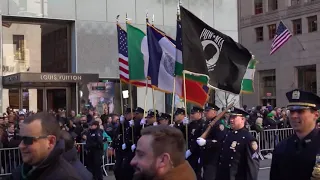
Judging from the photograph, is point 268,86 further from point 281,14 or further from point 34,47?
point 34,47

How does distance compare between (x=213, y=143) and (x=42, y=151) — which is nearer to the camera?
(x=42, y=151)

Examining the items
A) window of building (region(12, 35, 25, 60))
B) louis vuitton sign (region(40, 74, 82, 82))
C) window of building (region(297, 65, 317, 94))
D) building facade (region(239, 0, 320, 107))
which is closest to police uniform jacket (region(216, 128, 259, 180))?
louis vuitton sign (region(40, 74, 82, 82))

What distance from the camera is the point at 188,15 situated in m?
9.48

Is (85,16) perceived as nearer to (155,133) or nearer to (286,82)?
(155,133)

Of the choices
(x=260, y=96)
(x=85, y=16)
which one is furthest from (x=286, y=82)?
(x=85, y=16)

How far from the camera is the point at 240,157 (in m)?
7.30

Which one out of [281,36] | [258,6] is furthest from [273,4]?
[281,36]

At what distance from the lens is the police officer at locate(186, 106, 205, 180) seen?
953cm

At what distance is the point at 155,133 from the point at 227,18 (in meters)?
24.0

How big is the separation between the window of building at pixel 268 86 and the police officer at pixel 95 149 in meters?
39.7

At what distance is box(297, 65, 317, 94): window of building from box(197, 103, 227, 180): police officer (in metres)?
40.0

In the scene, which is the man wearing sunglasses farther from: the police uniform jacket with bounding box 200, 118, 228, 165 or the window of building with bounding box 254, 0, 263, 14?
the window of building with bounding box 254, 0, 263, 14

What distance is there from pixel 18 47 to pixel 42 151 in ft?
63.6

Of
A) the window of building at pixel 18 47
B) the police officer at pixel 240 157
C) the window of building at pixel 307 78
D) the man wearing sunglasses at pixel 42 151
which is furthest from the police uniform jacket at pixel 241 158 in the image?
the window of building at pixel 307 78
